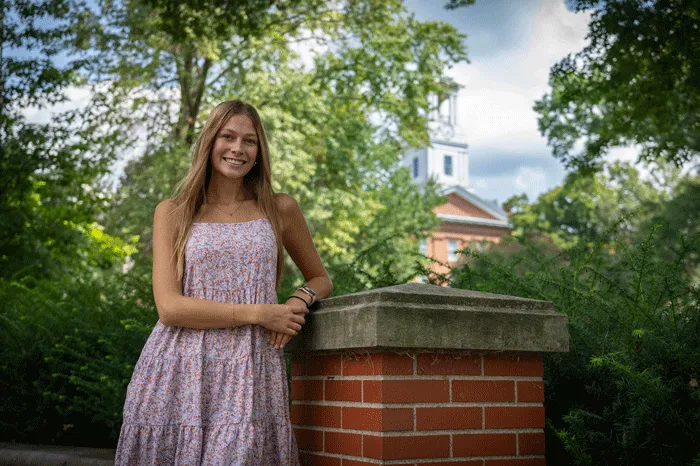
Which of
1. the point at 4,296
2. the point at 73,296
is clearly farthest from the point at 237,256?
the point at 4,296

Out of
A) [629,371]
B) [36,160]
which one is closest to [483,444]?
[629,371]

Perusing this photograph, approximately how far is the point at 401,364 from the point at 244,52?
1854 cm

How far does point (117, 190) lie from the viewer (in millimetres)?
20203

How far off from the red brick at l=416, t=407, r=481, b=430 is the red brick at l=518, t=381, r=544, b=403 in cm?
21

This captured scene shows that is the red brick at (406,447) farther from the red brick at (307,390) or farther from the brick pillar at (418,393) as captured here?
the red brick at (307,390)

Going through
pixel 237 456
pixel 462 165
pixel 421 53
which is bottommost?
pixel 237 456

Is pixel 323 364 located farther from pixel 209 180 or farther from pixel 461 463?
pixel 209 180

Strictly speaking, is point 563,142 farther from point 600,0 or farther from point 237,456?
point 237,456

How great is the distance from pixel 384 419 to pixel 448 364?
320mm

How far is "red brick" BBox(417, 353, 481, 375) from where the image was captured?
260cm

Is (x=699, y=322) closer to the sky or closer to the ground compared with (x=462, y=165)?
closer to the ground

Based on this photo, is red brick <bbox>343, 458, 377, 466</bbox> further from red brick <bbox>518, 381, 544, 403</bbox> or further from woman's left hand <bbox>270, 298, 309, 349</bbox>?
red brick <bbox>518, 381, 544, 403</bbox>

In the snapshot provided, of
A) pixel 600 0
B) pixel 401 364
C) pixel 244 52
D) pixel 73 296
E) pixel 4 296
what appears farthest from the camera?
pixel 244 52

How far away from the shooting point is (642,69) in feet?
29.9
